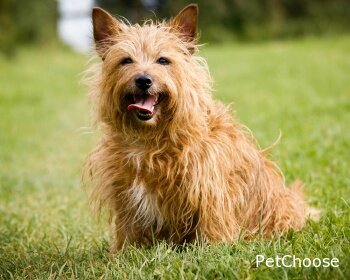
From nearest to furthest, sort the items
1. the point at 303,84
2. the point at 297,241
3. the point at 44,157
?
the point at 297,241, the point at 44,157, the point at 303,84

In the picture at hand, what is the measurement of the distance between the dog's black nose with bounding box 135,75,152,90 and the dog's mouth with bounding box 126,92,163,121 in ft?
0.20

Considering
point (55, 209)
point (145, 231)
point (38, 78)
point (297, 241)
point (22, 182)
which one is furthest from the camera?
point (38, 78)

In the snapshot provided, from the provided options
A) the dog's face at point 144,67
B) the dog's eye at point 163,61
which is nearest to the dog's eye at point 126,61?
the dog's face at point 144,67

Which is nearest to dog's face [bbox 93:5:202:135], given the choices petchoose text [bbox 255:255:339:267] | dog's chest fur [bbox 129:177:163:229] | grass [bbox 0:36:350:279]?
dog's chest fur [bbox 129:177:163:229]

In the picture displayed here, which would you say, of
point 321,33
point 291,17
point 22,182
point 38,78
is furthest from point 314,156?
point 291,17

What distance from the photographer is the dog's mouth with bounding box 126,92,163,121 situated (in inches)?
162

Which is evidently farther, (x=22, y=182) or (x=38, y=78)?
(x=38, y=78)

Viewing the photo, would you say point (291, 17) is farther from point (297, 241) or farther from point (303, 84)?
point (297, 241)

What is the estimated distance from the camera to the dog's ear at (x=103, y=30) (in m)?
4.44

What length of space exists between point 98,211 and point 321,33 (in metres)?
21.5

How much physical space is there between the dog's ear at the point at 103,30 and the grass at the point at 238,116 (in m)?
1.14

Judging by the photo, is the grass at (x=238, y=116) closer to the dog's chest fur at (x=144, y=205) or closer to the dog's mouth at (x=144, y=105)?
the dog's chest fur at (x=144, y=205)

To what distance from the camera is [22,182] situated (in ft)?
26.0

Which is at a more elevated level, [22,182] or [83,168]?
[83,168]
